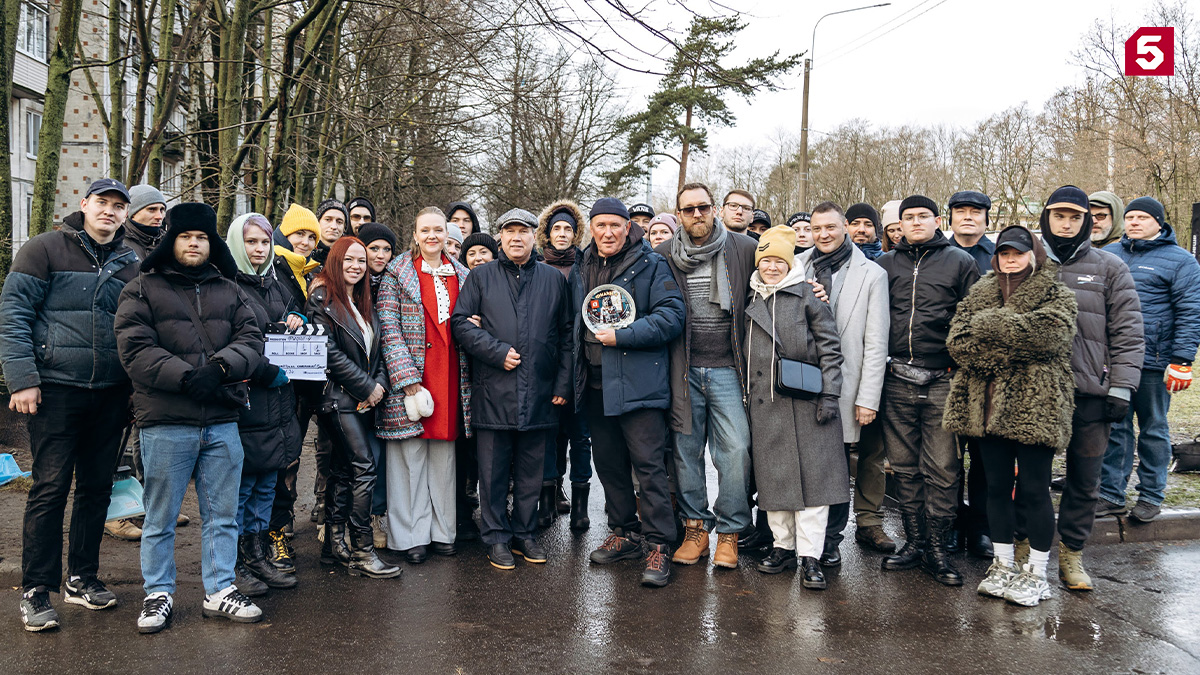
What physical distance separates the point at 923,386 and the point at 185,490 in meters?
4.29

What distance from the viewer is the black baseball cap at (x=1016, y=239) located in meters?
4.65

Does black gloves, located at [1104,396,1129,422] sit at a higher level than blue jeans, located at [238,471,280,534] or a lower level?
higher

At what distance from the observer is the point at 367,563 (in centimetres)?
497

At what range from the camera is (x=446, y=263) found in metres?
5.59

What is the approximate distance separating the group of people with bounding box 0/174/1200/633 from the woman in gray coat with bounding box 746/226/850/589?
0.02m

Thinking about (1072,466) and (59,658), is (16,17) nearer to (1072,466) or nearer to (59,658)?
(59,658)

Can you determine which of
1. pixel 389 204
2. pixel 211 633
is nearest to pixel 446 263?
pixel 211 633

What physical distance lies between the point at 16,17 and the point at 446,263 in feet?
13.9

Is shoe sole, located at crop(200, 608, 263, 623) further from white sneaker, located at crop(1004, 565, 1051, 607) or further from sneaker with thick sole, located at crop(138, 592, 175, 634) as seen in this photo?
white sneaker, located at crop(1004, 565, 1051, 607)

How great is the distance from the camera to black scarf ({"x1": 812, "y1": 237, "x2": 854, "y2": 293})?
5.39 meters

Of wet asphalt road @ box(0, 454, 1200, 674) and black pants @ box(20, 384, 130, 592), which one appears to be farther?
black pants @ box(20, 384, 130, 592)

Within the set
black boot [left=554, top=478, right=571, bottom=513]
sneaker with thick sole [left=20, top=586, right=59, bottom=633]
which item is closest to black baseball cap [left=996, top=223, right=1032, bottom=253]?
black boot [left=554, top=478, right=571, bottom=513]

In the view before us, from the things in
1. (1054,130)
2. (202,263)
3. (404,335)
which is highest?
(1054,130)

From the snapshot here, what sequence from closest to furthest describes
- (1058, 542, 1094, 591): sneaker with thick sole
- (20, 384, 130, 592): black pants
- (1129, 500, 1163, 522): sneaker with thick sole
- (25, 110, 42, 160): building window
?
(20, 384, 130, 592): black pants → (1058, 542, 1094, 591): sneaker with thick sole → (1129, 500, 1163, 522): sneaker with thick sole → (25, 110, 42, 160): building window
